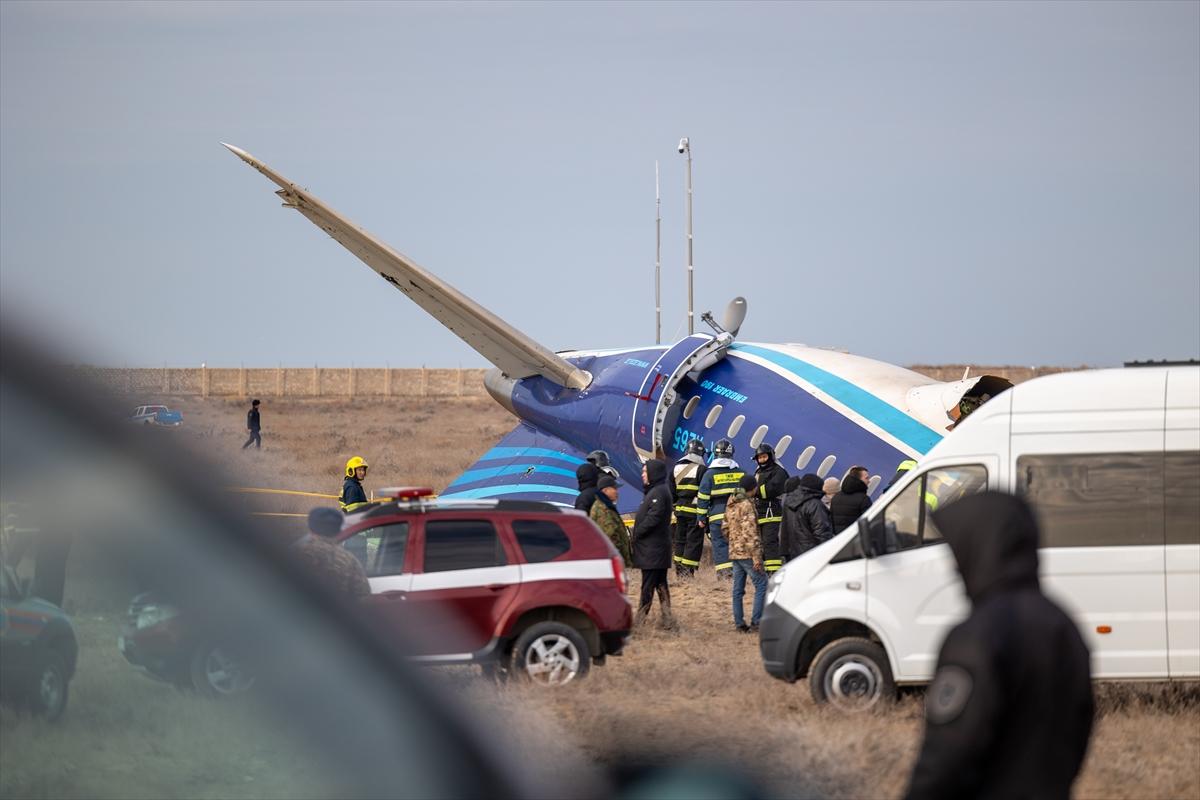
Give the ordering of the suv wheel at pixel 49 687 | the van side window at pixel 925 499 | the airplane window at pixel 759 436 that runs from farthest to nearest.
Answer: the airplane window at pixel 759 436 < the van side window at pixel 925 499 < the suv wheel at pixel 49 687

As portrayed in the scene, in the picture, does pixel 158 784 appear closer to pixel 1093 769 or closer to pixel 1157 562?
pixel 1093 769

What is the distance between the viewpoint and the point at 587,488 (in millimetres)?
16188

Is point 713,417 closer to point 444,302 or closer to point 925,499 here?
point 444,302

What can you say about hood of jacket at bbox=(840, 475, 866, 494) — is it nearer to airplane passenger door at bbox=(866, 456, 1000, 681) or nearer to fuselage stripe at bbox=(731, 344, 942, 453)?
fuselage stripe at bbox=(731, 344, 942, 453)

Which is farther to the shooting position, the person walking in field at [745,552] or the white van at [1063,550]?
the person walking in field at [745,552]

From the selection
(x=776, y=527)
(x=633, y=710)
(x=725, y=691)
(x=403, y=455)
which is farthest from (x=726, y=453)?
(x=403, y=455)

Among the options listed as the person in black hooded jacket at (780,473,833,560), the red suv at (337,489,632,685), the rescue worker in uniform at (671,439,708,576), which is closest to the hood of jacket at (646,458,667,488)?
the person in black hooded jacket at (780,473,833,560)

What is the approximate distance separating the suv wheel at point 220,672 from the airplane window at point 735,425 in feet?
48.6

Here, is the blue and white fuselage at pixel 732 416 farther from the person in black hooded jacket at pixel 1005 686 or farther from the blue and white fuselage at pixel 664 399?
the person in black hooded jacket at pixel 1005 686

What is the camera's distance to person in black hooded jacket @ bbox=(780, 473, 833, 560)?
595 inches

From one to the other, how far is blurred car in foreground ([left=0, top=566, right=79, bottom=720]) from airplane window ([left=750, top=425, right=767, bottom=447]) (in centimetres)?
1475

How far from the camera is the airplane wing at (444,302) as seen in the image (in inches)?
970

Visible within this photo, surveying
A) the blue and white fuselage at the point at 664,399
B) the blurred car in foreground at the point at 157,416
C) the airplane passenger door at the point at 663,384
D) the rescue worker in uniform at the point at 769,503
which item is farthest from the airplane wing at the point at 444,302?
the blurred car in foreground at the point at 157,416

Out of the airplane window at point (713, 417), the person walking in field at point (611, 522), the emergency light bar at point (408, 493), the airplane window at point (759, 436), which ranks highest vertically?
the airplane window at point (713, 417)
